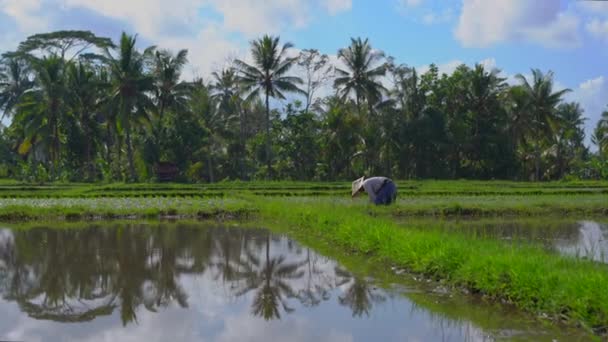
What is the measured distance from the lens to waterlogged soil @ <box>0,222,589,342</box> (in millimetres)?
5543

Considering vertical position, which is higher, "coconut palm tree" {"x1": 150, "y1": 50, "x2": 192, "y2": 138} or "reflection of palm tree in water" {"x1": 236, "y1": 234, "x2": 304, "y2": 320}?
"coconut palm tree" {"x1": 150, "y1": 50, "x2": 192, "y2": 138}

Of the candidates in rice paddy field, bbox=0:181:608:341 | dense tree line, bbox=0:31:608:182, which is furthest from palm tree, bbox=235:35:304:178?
rice paddy field, bbox=0:181:608:341

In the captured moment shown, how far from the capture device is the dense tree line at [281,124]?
2994cm

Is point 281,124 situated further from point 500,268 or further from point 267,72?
point 500,268

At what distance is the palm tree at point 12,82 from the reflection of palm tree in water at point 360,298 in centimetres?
3483

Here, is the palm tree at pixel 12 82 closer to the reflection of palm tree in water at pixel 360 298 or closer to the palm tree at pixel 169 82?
the palm tree at pixel 169 82

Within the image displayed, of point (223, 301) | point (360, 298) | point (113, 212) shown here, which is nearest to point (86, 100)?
point (113, 212)

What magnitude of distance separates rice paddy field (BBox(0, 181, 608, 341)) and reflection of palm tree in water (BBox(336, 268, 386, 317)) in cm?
2

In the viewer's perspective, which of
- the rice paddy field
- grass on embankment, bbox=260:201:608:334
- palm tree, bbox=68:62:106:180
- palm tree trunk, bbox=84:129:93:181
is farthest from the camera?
palm tree trunk, bbox=84:129:93:181

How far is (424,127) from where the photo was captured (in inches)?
1275

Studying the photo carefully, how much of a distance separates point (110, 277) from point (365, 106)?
2739cm

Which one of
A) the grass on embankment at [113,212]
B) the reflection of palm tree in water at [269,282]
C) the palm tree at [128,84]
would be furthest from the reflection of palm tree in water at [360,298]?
the palm tree at [128,84]

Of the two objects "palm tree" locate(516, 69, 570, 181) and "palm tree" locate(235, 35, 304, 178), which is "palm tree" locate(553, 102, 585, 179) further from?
"palm tree" locate(235, 35, 304, 178)

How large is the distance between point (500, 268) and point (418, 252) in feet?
5.82
